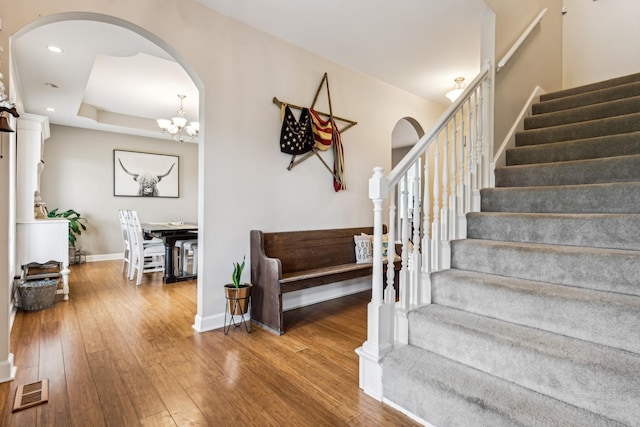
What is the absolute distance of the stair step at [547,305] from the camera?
1326 mm

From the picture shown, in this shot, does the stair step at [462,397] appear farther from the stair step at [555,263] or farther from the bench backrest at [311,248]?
the bench backrest at [311,248]

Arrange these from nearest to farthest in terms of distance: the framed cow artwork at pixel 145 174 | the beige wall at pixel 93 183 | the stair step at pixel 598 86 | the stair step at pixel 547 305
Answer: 1. the stair step at pixel 547 305
2. the stair step at pixel 598 86
3. the beige wall at pixel 93 183
4. the framed cow artwork at pixel 145 174

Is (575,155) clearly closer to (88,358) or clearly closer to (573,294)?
(573,294)

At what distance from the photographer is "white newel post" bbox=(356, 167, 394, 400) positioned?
1736 millimetres

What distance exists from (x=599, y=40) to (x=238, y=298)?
5.14m

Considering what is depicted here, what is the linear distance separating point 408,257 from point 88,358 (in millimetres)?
2233

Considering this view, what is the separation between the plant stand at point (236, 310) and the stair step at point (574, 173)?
7.63 ft

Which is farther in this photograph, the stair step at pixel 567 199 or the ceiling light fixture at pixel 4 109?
the stair step at pixel 567 199

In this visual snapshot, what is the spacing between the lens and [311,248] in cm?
337

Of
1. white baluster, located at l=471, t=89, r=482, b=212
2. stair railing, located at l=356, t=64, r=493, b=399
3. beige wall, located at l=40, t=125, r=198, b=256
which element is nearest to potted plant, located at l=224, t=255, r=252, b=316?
stair railing, located at l=356, t=64, r=493, b=399

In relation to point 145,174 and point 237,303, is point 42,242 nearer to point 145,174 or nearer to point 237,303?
point 237,303

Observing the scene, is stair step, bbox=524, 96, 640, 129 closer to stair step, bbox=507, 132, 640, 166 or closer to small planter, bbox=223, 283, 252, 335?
stair step, bbox=507, 132, 640, 166

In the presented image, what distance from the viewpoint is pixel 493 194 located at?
2.44 meters

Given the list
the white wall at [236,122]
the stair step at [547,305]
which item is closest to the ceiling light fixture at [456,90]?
the white wall at [236,122]
